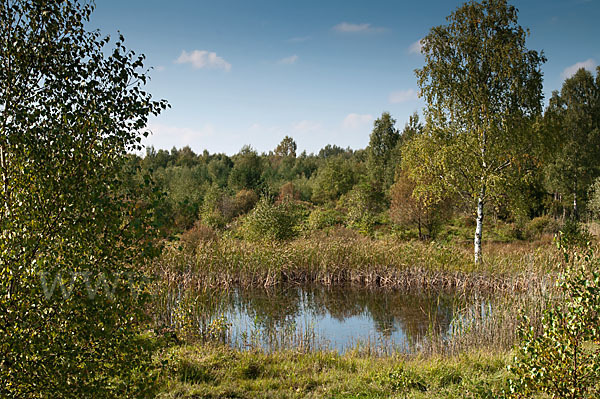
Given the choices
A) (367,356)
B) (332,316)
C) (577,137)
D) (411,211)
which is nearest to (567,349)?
(367,356)

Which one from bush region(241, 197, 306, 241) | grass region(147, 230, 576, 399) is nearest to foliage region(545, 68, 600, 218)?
grass region(147, 230, 576, 399)

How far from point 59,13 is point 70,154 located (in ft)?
4.24

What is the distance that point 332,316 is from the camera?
1090 cm

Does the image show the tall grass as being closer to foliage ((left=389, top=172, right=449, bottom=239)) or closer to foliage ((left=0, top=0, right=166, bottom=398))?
foliage ((left=389, top=172, right=449, bottom=239))

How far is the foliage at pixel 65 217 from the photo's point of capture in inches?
119

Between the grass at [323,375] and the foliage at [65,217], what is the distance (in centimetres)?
196

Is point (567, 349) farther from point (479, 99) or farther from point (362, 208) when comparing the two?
point (362, 208)

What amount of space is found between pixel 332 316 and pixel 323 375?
500 cm

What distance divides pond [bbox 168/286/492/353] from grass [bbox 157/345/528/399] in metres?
0.77

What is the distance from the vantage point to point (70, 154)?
11.1 feet

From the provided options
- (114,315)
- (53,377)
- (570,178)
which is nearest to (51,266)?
(114,315)

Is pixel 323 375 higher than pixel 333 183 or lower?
lower

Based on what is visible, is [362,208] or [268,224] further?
[362,208]

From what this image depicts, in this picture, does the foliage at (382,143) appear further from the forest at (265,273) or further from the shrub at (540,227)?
the forest at (265,273)
